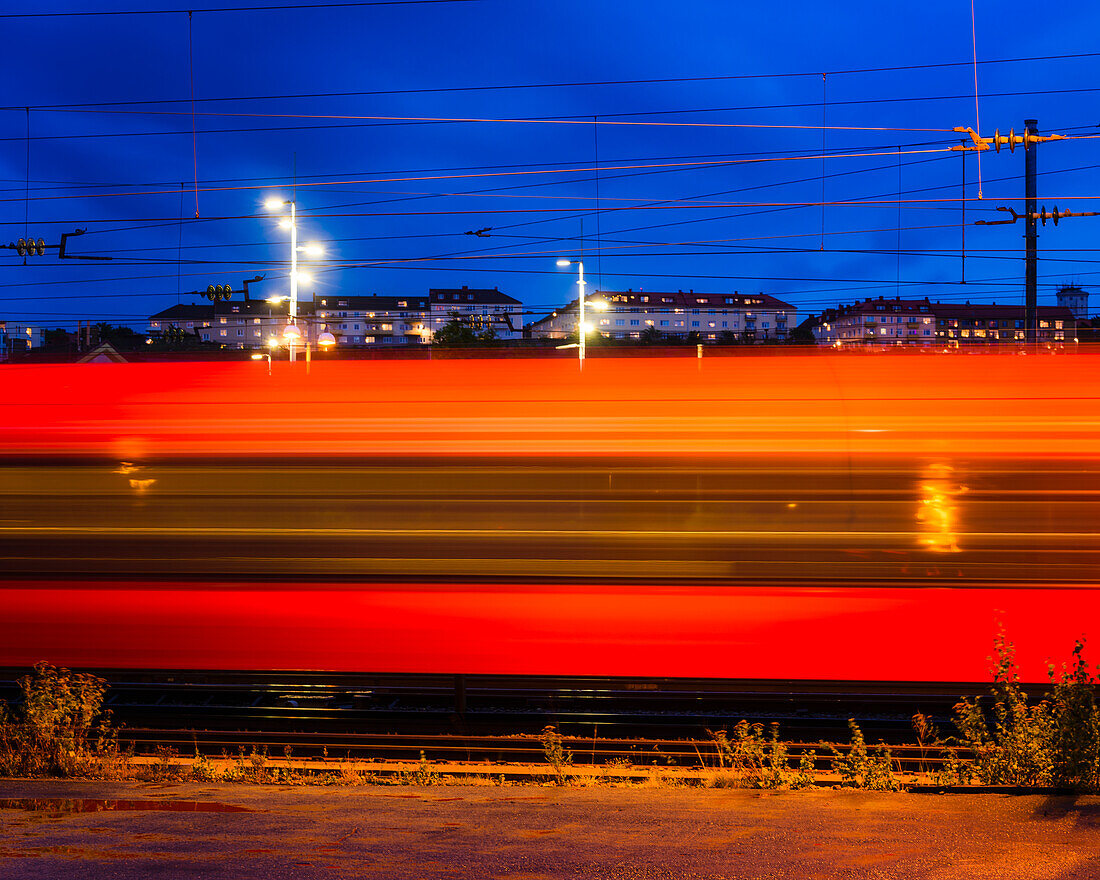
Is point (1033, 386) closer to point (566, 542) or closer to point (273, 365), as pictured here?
point (566, 542)

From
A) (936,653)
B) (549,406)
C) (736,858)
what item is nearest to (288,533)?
(549,406)

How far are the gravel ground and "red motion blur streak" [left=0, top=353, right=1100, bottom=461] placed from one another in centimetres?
188

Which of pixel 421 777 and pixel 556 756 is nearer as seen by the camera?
pixel 421 777

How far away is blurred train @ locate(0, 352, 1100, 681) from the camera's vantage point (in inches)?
197

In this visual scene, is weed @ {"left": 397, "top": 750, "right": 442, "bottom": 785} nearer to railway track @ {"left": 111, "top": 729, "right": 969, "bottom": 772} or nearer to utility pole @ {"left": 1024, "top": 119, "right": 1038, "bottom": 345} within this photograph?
railway track @ {"left": 111, "top": 729, "right": 969, "bottom": 772}

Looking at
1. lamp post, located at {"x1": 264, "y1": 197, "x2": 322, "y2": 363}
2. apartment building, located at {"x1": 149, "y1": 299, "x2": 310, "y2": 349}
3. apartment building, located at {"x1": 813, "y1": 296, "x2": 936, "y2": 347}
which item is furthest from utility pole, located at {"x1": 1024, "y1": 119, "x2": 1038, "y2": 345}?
apartment building, located at {"x1": 149, "y1": 299, "x2": 310, "y2": 349}

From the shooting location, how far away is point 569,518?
5086 millimetres

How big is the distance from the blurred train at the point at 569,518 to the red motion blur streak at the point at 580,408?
17 mm

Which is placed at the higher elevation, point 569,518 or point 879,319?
point 879,319

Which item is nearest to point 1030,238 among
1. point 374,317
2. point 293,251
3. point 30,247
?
point 293,251

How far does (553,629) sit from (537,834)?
1.33m

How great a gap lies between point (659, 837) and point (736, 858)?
1.28 ft

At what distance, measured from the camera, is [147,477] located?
17.6ft

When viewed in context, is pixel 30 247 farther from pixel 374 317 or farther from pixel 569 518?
pixel 374 317
